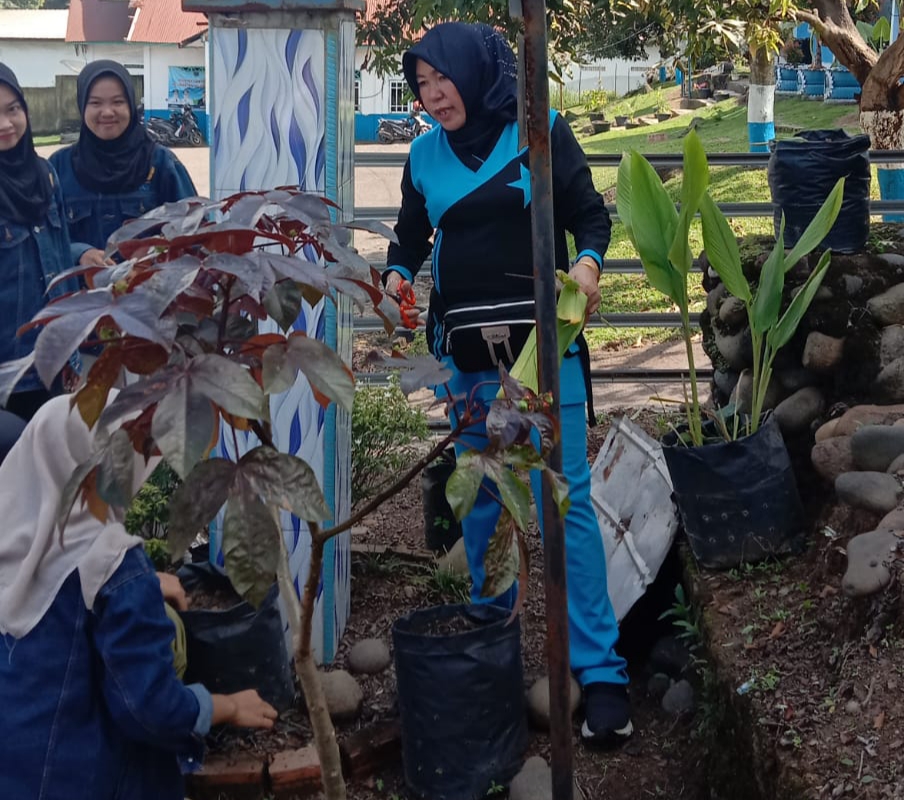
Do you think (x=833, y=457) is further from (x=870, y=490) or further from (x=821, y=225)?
(x=821, y=225)

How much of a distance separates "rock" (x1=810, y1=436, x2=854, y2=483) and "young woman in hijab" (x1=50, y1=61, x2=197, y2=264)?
2.20 metres

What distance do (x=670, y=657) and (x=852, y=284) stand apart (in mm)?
1419

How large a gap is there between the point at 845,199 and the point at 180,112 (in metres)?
26.5

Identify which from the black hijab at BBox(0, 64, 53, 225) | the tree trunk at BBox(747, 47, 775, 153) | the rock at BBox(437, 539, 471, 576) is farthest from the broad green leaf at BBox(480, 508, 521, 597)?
the tree trunk at BBox(747, 47, 775, 153)

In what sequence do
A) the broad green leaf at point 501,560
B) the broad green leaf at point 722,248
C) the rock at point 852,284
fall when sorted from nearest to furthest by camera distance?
the broad green leaf at point 501,560, the broad green leaf at point 722,248, the rock at point 852,284

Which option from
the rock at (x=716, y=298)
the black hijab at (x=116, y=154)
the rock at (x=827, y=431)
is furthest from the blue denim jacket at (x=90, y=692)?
the rock at (x=716, y=298)

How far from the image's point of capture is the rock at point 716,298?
15.4 feet

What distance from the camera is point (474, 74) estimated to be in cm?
334

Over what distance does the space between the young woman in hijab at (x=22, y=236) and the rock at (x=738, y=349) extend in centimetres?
228

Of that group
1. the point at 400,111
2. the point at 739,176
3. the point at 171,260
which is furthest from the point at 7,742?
the point at 400,111

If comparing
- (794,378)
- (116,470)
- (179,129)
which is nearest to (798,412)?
(794,378)

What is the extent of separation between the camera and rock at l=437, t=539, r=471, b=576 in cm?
446

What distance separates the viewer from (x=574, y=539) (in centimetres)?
358

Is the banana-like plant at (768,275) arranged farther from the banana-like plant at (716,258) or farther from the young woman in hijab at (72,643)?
the young woman in hijab at (72,643)
